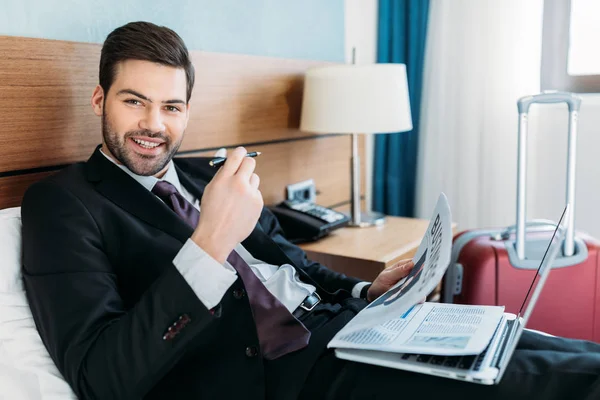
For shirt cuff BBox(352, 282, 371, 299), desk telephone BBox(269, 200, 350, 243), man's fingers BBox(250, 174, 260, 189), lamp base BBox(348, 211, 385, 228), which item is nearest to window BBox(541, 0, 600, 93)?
lamp base BBox(348, 211, 385, 228)

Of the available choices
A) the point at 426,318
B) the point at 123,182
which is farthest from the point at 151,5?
the point at 426,318

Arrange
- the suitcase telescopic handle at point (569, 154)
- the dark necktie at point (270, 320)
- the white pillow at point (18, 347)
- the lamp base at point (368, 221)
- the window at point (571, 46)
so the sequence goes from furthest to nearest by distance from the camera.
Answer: the window at point (571, 46)
the lamp base at point (368, 221)
the suitcase telescopic handle at point (569, 154)
the dark necktie at point (270, 320)
the white pillow at point (18, 347)

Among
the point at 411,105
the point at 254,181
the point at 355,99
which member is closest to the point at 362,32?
the point at 411,105

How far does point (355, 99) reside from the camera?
210 cm

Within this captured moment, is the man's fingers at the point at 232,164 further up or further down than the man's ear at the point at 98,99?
further down

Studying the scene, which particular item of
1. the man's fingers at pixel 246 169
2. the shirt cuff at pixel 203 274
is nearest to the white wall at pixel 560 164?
the man's fingers at pixel 246 169

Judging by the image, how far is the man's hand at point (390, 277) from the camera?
1369mm

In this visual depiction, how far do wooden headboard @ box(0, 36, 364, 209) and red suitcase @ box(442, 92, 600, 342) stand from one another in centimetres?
80

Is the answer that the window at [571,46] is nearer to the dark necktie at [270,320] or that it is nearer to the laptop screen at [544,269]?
the laptop screen at [544,269]

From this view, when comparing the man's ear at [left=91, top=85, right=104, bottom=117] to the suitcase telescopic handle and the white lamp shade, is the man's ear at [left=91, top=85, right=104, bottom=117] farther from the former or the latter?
the suitcase telescopic handle

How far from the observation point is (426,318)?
46.4 inches

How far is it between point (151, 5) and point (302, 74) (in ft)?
2.48

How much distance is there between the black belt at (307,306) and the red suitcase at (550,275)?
739 millimetres

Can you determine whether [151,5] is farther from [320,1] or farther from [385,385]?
[385,385]
